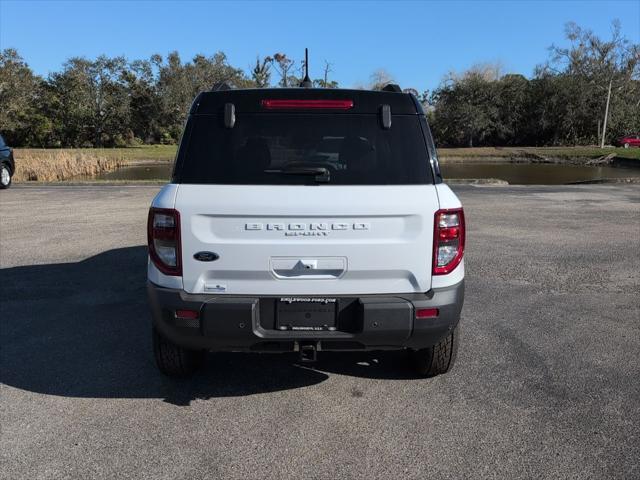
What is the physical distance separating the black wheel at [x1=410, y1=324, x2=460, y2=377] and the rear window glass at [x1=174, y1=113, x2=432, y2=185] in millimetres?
1185

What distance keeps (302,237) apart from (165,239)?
2.72 ft

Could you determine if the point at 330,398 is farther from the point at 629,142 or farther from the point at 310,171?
the point at 629,142

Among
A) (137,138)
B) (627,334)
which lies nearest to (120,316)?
(627,334)

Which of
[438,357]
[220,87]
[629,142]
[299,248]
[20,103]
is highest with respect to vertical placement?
[20,103]

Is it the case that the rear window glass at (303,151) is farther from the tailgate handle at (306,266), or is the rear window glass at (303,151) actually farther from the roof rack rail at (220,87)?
the tailgate handle at (306,266)

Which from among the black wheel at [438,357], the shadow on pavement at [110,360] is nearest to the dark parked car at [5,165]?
the shadow on pavement at [110,360]

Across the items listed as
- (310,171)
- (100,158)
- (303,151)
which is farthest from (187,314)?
(100,158)

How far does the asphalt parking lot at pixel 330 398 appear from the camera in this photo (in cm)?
297

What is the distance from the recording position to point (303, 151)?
3451mm

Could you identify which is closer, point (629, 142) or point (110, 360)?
point (110, 360)

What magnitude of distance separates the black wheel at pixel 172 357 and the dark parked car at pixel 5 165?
16.5 m

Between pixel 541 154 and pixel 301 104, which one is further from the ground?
pixel 301 104

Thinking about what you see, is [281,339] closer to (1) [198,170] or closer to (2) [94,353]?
(1) [198,170]

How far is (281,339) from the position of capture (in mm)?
3227
